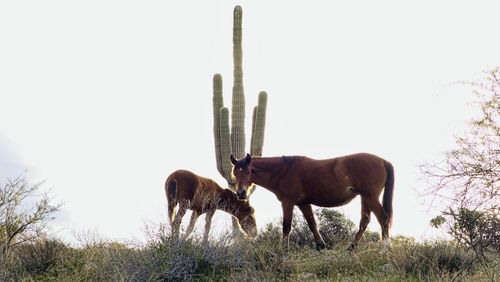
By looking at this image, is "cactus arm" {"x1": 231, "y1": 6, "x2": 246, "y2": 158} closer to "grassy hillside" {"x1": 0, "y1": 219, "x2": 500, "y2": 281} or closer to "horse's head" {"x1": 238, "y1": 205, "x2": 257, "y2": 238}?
"horse's head" {"x1": 238, "y1": 205, "x2": 257, "y2": 238}

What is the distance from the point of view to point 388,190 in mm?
9820

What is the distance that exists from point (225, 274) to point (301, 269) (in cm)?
143

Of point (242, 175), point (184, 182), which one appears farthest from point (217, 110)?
point (242, 175)

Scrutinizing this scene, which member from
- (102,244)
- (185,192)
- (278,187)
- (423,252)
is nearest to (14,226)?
(102,244)

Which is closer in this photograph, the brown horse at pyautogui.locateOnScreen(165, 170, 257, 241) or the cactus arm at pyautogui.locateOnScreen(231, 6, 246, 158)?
the brown horse at pyautogui.locateOnScreen(165, 170, 257, 241)

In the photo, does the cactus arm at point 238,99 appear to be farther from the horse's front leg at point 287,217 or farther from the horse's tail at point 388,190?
the horse's tail at point 388,190

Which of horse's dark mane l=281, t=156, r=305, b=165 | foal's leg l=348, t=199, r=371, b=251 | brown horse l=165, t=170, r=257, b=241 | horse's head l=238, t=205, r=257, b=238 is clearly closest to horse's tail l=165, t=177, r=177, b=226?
brown horse l=165, t=170, r=257, b=241

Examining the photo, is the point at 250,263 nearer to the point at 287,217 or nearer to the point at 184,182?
the point at 287,217

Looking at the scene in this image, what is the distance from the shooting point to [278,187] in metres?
10.1

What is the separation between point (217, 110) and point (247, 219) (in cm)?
513

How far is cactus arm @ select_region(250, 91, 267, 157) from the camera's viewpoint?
16.0 m

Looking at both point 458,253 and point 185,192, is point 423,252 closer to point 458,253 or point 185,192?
point 458,253

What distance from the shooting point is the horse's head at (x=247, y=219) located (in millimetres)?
12216

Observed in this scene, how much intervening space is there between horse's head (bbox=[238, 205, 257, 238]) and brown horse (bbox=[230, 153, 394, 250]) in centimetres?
240
